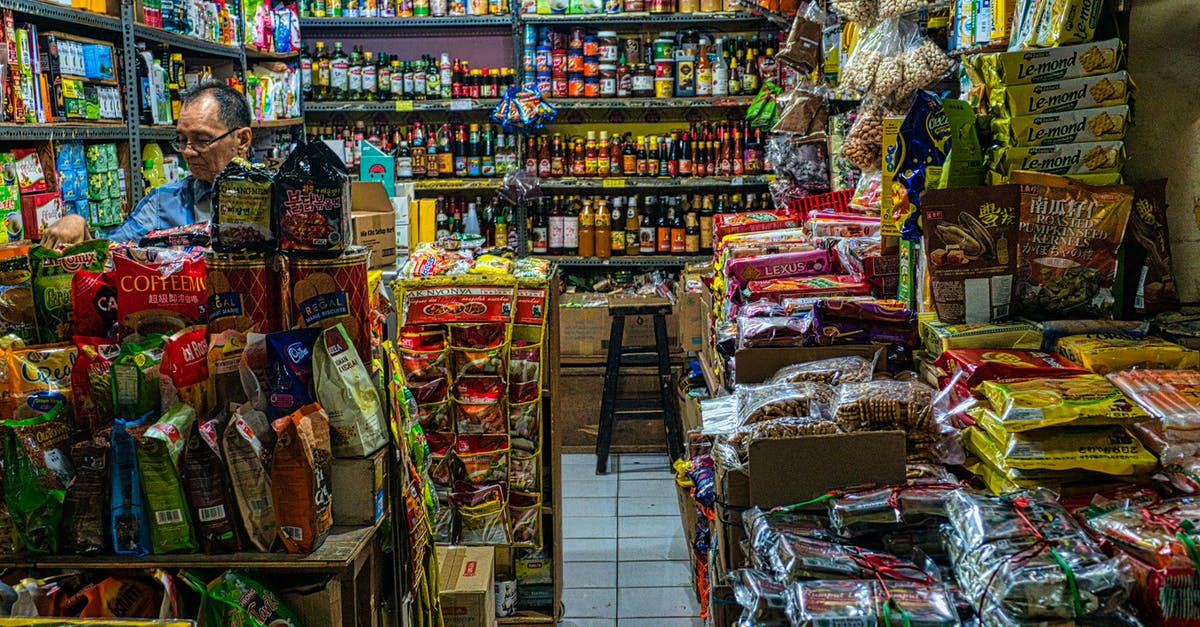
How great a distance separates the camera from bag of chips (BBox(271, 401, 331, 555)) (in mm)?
1586

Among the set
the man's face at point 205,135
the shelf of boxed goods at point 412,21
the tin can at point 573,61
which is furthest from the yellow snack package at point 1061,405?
the shelf of boxed goods at point 412,21

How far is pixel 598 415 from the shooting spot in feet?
19.4

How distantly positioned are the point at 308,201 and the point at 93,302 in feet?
1.53

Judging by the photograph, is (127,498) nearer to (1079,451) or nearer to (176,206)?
(1079,451)

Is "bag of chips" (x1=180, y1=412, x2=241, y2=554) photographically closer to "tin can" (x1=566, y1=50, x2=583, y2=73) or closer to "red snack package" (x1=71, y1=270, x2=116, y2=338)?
"red snack package" (x1=71, y1=270, x2=116, y2=338)

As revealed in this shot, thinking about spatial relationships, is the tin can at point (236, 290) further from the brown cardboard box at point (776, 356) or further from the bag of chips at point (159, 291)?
the brown cardboard box at point (776, 356)

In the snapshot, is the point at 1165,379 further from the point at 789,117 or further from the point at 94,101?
the point at 94,101

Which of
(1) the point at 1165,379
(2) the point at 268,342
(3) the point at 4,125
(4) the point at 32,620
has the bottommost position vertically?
(4) the point at 32,620

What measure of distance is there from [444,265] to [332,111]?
398 cm

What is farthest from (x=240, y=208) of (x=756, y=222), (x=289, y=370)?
(x=756, y=222)

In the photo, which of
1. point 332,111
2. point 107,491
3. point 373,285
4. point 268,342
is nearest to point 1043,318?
point 373,285

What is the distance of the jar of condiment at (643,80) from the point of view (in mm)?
6523

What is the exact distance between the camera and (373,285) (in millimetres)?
2258

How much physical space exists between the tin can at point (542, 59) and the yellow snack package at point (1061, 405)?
198 inches
